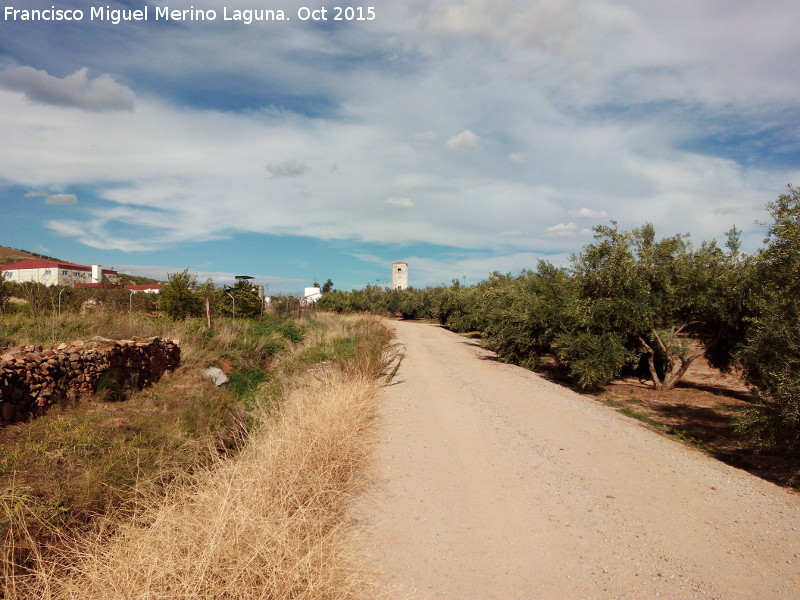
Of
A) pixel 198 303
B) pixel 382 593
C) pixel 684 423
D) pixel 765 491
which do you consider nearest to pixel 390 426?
pixel 382 593

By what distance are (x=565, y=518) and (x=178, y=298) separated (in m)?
15.8

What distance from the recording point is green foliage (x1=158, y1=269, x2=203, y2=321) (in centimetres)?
1680

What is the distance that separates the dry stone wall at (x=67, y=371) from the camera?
6.75 m

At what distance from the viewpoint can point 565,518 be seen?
474 cm

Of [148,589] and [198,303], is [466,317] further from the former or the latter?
[148,589]

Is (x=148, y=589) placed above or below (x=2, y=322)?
below

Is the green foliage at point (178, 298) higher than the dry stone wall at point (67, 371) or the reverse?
higher

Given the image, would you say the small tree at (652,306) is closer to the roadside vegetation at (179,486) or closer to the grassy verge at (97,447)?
the roadside vegetation at (179,486)

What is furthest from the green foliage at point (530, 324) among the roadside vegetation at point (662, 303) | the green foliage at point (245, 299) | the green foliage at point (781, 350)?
the green foliage at point (245, 299)

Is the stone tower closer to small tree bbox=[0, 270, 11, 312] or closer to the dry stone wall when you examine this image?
small tree bbox=[0, 270, 11, 312]

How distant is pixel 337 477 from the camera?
546 centimetres

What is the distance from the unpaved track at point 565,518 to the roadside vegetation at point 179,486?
25.3 inches

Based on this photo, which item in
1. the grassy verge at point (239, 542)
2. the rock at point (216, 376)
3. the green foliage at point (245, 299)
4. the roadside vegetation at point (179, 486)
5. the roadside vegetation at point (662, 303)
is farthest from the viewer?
the green foliage at point (245, 299)

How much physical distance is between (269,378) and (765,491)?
37.7 ft
